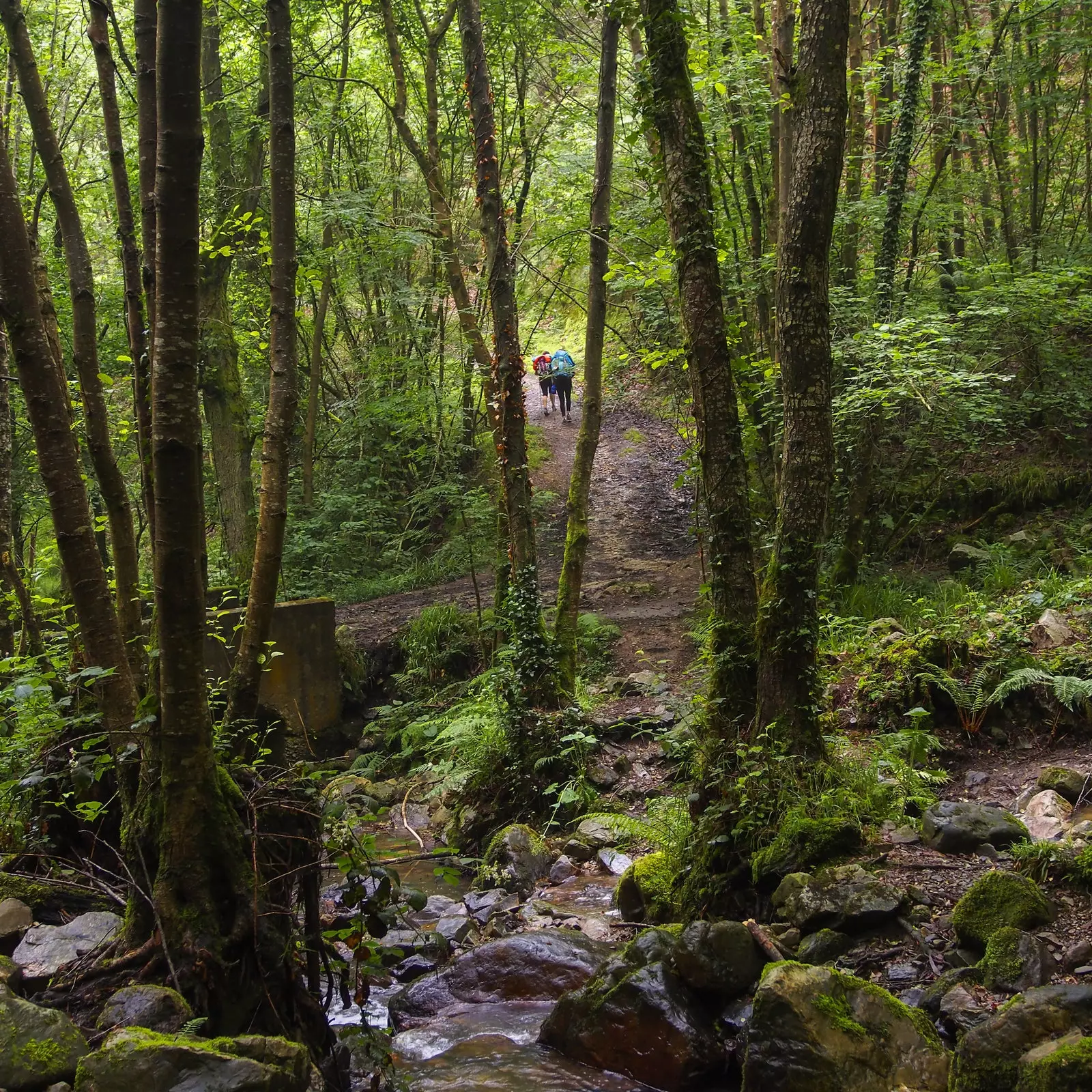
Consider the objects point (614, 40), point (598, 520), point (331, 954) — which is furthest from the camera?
point (598, 520)

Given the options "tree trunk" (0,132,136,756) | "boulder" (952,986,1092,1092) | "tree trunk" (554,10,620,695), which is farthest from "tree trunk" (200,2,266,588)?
"boulder" (952,986,1092,1092)

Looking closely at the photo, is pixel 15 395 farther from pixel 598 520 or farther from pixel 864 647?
pixel 864 647

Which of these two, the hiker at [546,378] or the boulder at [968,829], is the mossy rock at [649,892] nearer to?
the boulder at [968,829]

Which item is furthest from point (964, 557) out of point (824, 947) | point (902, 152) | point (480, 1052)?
point (480, 1052)

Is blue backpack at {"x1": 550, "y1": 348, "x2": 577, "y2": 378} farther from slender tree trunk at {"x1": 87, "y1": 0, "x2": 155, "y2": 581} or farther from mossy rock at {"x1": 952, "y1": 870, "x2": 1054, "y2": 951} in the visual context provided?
mossy rock at {"x1": 952, "y1": 870, "x2": 1054, "y2": 951}

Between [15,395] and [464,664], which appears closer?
[464,664]

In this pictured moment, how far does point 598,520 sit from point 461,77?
27.7ft

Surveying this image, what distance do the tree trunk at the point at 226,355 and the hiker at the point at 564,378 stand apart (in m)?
8.60

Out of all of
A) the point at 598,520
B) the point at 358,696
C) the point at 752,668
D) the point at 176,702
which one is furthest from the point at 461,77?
the point at 176,702

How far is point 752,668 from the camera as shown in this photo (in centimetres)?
523

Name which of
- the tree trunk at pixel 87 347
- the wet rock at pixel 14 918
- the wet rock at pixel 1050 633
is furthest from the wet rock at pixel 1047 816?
the wet rock at pixel 14 918

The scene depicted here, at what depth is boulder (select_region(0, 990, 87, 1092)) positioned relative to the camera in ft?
8.86

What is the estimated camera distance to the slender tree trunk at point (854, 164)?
35.9ft

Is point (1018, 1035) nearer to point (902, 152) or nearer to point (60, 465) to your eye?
point (60, 465)
